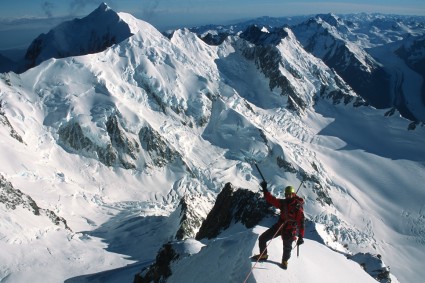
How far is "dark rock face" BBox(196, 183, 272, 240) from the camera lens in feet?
191

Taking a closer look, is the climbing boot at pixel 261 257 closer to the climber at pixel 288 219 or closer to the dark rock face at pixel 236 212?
the climber at pixel 288 219

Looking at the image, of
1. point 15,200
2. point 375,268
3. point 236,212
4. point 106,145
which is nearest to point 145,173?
point 106,145

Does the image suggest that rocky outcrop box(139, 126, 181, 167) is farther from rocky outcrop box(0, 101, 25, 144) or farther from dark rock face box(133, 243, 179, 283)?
dark rock face box(133, 243, 179, 283)

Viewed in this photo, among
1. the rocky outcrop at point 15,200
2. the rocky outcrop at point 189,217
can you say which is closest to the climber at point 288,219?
the rocky outcrop at point 189,217

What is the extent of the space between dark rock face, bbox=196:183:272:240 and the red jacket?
102 feet

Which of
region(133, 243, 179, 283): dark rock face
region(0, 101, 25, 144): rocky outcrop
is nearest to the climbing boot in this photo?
region(133, 243, 179, 283): dark rock face

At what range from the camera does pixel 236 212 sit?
61875mm

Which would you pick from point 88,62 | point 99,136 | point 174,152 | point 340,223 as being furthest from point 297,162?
point 88,62

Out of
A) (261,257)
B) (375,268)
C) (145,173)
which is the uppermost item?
(261,257)

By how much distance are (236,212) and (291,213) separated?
38061 millimetres

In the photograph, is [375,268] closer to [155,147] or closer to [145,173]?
[145,173]

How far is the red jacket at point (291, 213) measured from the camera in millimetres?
24250

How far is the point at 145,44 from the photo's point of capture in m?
194

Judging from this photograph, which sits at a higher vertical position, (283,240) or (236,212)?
(283,240)
